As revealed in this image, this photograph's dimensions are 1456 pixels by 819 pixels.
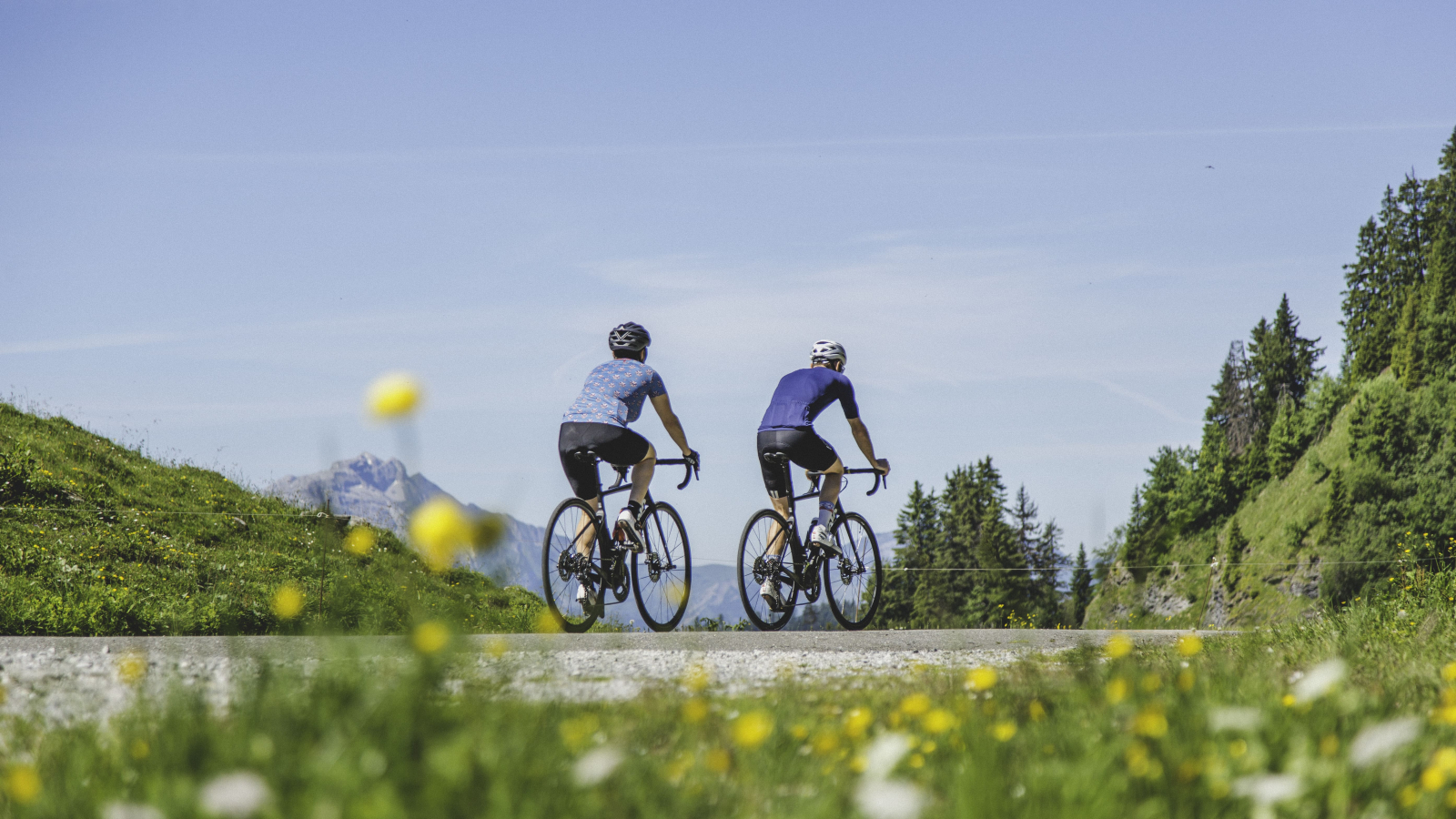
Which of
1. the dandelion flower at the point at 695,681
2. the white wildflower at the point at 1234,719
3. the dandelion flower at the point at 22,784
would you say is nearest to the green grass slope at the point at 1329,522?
the dandelion flower at the point at 695,681

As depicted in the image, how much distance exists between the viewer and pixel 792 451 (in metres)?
9.51

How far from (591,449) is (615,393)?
49 cm

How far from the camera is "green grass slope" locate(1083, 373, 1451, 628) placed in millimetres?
50875

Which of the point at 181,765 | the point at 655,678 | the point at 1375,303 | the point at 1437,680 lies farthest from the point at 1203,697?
the point at 1375,303

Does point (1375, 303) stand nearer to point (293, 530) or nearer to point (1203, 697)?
point (293, 530)

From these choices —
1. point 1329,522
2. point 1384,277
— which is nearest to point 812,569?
point 1329,522

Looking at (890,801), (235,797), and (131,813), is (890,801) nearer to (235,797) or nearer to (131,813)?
(235,797)

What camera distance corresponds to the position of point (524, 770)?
2.55 m

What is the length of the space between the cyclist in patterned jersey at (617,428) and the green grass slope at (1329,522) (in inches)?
1658

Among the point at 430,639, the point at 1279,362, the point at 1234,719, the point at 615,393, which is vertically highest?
the point at 1279,362

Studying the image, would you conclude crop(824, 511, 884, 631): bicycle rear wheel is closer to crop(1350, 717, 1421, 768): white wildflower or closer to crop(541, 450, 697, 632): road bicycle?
crop(541, 450, 697, 632): road bicycle

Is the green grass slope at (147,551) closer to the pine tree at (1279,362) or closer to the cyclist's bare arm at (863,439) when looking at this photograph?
the cyclist's bare arm at (863,439)

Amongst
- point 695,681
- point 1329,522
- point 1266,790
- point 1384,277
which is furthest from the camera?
point 1384,277

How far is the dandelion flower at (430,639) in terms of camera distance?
2.72 metres
